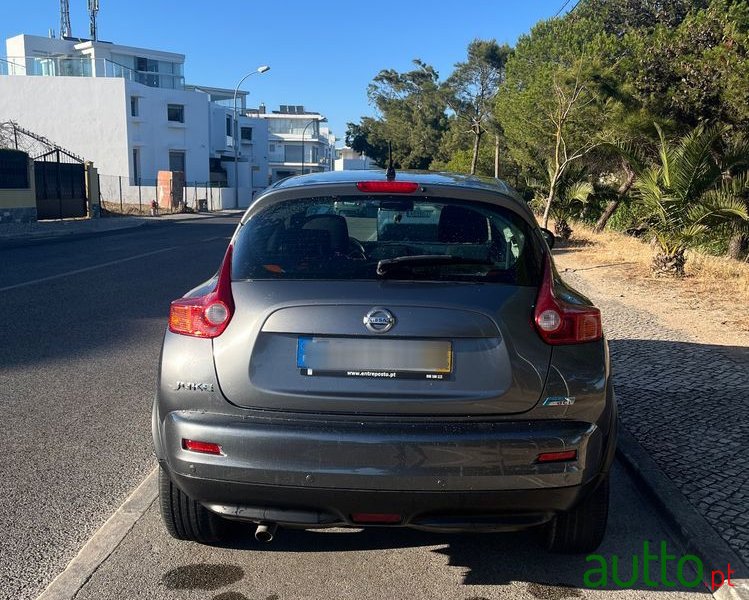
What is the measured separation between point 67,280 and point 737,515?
11.4 m

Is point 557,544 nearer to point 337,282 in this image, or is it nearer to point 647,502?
point 647,502

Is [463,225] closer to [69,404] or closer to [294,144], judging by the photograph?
[69,404]

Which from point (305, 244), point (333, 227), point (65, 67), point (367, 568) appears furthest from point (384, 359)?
point (65, 67)

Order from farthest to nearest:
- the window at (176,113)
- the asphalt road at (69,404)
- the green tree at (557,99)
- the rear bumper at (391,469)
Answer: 1. the window at (176,113)
2. the green tree at (557,99)
3. the asphalt road at (69,404)
4. the rear bumper at (391,469)

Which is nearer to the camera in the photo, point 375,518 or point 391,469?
point 391,469

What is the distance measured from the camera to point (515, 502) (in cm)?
296

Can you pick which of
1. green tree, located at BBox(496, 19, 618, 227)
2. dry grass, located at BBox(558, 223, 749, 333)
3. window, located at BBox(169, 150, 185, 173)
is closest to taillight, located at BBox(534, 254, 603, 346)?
dry grass, located at BBox(558, 223, 749, 333)

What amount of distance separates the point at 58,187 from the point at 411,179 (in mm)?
31507

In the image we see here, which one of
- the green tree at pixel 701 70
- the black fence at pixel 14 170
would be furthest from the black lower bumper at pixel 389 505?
the black fence at pixel 14 170

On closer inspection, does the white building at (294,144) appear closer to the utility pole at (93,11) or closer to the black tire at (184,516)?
the utility pole at (93,11)

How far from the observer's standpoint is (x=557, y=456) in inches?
116

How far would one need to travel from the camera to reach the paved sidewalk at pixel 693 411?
4.02 meters

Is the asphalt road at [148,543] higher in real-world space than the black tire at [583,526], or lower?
lower

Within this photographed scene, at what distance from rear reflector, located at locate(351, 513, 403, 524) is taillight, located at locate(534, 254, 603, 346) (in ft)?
3.01
